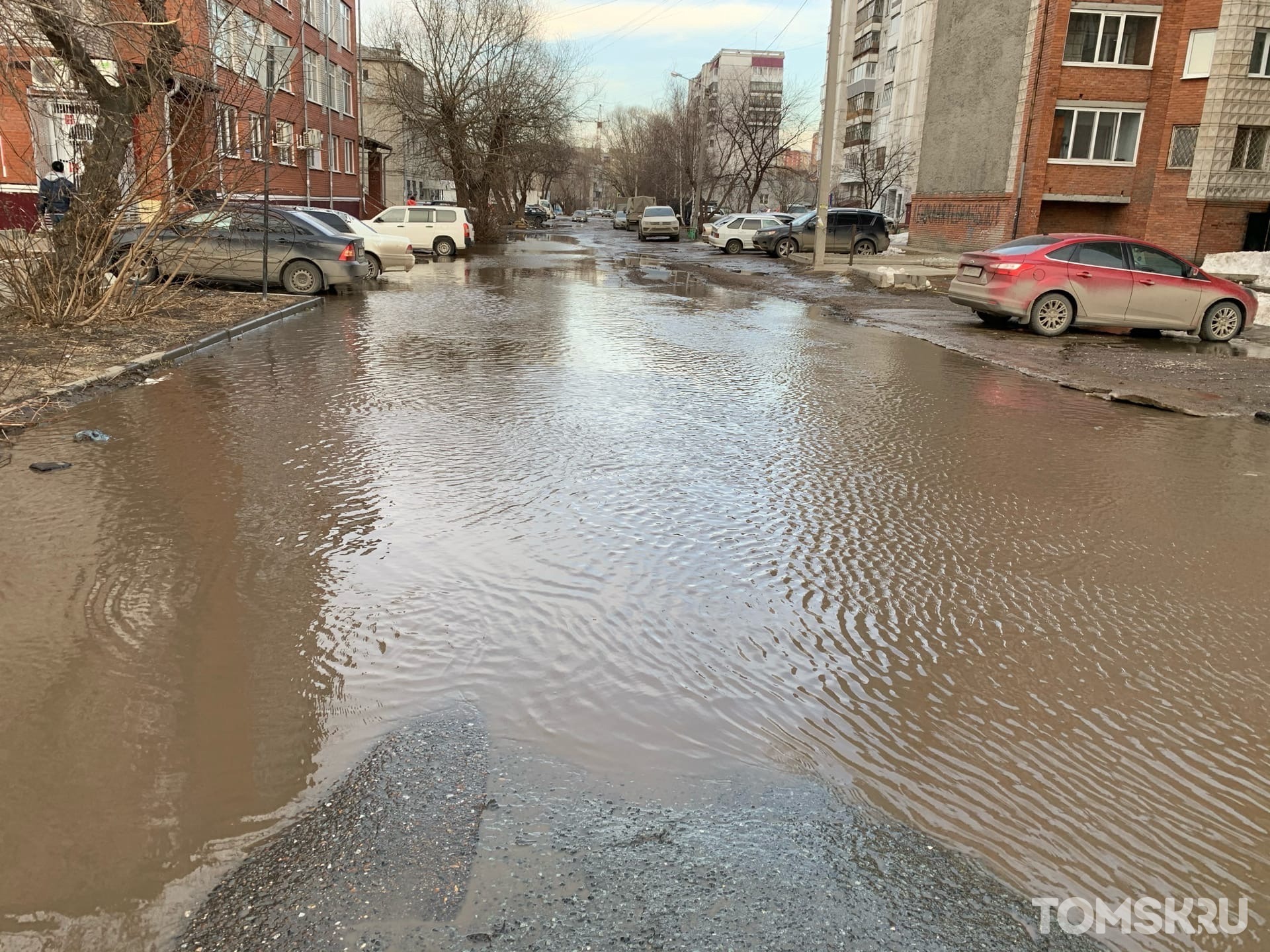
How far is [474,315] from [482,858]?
44.9ft

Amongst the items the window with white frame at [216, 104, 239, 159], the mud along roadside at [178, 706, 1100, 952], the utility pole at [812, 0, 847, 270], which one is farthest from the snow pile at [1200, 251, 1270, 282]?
the mud along roadside at [178, 706, 1100, 952]

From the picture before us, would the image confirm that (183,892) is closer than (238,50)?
Yes

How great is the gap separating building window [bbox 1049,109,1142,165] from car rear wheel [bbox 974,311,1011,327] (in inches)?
818

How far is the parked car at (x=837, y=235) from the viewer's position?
121ft

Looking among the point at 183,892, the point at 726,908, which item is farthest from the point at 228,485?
the point at 726,908

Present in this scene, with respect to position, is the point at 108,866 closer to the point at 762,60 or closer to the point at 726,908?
the point at 726,908

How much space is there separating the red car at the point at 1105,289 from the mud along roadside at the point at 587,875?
1336 centimetres

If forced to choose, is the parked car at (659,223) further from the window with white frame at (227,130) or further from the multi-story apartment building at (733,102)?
the window with white frame at (227,130)

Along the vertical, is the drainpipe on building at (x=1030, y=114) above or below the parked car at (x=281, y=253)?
above

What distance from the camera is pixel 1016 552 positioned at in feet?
16.9

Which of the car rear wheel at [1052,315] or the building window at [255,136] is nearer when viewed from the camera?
the building window at [255,136]

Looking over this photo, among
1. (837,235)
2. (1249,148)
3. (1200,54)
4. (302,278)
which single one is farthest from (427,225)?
(1249,148)

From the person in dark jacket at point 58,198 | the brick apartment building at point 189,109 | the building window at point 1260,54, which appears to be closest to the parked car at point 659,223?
the building window at point 1260,54

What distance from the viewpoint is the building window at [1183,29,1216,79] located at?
3057 centimetres
